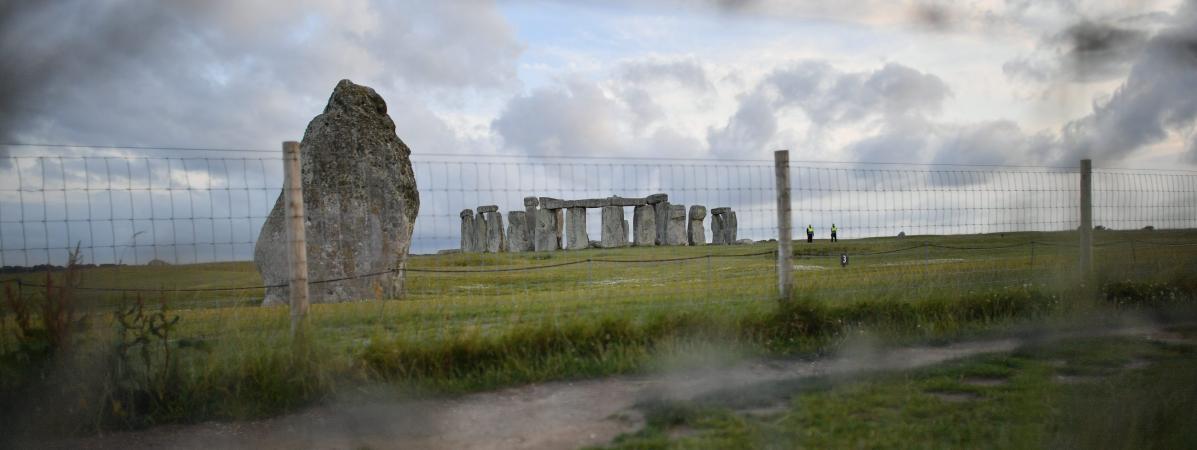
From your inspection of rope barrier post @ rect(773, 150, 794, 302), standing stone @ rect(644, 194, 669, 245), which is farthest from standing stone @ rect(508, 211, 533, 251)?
rope barrier post @ rect(773, 150, 794, 302)

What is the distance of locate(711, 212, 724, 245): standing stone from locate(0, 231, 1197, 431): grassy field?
23.7 m

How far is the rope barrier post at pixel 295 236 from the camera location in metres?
6.68

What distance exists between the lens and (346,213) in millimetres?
12188

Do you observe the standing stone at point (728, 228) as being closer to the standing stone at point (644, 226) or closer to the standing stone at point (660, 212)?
the standing stone at point (660, 212)

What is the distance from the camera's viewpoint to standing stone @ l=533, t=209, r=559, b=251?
33.1m

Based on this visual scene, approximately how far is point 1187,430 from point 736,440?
2447 mm

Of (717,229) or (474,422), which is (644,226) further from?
(474,422)

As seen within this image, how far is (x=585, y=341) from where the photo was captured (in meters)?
6.93

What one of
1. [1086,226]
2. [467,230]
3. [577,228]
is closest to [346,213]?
[1086,226]

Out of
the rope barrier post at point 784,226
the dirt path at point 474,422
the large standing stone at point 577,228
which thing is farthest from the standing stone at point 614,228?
the dirt path at point 474,422

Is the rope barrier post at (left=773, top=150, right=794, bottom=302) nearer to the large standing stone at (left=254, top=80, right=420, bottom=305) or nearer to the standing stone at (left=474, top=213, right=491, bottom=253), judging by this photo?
the large standing stone at (left=254, top=80, right=420, bottom=305)

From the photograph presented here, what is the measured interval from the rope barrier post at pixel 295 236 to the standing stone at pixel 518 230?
26645 millimetres

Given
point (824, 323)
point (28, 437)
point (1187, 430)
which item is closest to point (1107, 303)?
point (824, 323)

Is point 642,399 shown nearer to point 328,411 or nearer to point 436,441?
point 436,441
